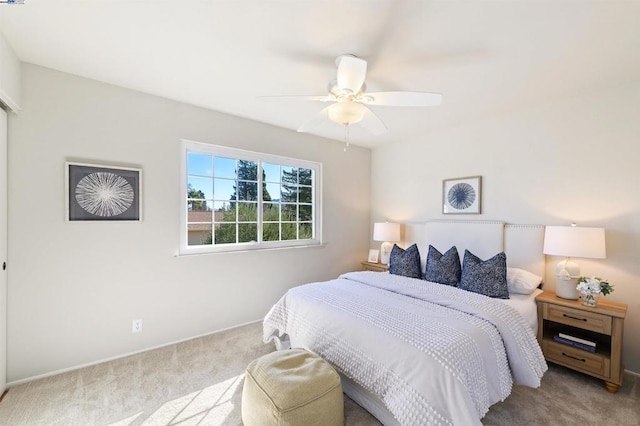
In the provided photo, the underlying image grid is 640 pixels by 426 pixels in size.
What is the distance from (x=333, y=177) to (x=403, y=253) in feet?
4.99

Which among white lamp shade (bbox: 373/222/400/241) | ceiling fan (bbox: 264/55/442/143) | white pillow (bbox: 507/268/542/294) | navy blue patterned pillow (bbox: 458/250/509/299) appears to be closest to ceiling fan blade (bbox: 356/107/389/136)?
ceiling fan (bbox: 264/55/442/143)

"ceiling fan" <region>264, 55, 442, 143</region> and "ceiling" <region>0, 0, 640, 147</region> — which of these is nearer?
"ceiling" <region>0, 0, 640, 147</region>

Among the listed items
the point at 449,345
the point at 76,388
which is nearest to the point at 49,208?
the point at 76,388

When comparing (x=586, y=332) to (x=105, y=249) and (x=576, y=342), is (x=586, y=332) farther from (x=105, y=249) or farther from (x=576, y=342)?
(x=105, y=249)

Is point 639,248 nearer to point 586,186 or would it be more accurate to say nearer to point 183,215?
point 586,186

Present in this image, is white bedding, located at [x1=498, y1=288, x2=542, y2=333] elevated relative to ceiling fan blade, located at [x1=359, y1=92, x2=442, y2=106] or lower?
lower

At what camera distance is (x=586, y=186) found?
255 cm

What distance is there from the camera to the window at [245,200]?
9.85 feet

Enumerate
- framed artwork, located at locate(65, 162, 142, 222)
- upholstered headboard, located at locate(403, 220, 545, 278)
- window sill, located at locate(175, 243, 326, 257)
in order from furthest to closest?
window sill, located at locate(175, 243, 326, 257), upholstered headboard, located at locate(403, 220, 545, 278), framed artwork, located at locate(65, 162, 142, 222)

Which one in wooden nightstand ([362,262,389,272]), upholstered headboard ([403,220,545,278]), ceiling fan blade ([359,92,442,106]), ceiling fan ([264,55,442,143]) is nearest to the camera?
ceiling fan ([264,55,442,143])

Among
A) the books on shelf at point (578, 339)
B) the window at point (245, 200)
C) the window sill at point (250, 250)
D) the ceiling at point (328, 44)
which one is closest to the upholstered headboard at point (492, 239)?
the books on shelf at point (578, 339)

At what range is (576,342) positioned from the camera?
89.0 inches

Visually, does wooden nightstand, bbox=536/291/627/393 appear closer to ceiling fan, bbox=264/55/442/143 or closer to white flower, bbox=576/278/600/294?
white flower, bbox=576/278/600/294

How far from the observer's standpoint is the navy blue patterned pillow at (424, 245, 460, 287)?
2.88 metres
